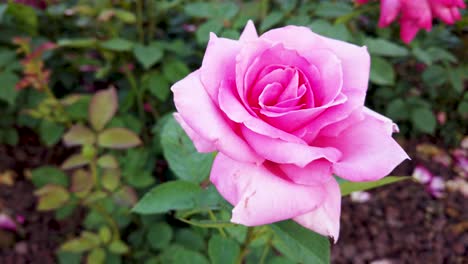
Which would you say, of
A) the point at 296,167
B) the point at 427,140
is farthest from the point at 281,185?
the point at 427,140

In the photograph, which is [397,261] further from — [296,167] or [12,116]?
[12,116]

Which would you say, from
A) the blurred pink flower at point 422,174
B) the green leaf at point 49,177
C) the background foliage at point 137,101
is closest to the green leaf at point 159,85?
the background foliage at point 137,101

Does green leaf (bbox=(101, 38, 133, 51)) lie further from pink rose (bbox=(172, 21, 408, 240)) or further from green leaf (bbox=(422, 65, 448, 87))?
green leaf (bbox=(422, 65, 448, 87))

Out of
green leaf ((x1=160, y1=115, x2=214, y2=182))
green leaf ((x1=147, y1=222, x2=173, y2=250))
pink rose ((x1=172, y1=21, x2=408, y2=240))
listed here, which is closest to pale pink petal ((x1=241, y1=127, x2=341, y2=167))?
pink rose ((x1=172, y1=21, x2=408, y2=240))

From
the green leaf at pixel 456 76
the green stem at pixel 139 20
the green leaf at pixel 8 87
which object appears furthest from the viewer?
the green leaf at pixel 456 76

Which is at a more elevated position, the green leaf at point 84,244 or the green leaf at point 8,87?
the green leaf at point 8,87

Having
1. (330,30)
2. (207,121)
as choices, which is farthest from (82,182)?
(207,121)

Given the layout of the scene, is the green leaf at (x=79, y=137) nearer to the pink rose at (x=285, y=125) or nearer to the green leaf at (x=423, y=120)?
the pink rose at (x=285, y=125)
